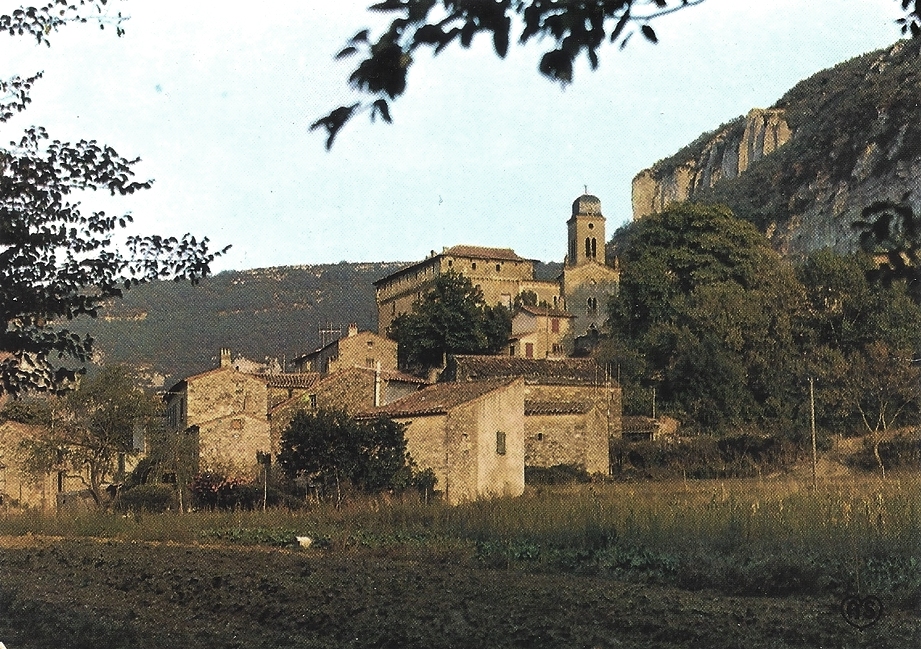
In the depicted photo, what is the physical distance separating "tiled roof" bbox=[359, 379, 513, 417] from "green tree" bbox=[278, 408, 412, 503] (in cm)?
129

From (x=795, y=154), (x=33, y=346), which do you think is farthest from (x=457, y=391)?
(x=795, y=154)

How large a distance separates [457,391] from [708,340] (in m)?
17.5

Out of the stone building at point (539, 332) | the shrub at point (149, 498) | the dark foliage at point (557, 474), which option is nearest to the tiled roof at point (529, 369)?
the dark foliage at point (557, 474)

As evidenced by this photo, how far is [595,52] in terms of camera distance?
410 cm

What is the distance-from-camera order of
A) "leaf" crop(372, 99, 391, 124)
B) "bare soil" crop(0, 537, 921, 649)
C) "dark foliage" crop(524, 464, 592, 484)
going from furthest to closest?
"dark foliage" crop(524, 464, 592, 484), "bare soil" crop(0, 537, 921, 649), "leaf" crop(372, 99, 391, 124)

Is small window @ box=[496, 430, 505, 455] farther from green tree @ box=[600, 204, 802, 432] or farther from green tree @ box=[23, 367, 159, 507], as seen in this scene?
green tree @ box=[600, 204, 802, 432]

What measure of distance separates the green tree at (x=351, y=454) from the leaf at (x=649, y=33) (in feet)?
93.7

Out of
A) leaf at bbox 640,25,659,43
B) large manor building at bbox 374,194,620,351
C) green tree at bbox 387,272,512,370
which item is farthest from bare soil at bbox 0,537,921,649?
large manor building at bbox 374,194,620,351

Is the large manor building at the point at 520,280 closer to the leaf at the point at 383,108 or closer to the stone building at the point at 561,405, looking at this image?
the stone building at the point at 561,405

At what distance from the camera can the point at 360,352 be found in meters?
61.0

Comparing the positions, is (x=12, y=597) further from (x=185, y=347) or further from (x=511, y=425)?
(x=185, y=347)

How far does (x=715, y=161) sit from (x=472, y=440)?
117 meters

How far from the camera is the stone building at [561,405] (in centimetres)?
4169

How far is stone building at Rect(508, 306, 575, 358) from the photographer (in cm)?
6348
